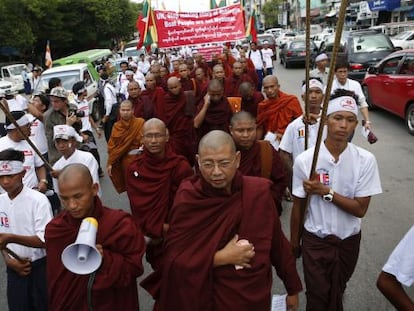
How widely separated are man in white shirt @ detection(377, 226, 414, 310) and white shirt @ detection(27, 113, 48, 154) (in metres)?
4.22

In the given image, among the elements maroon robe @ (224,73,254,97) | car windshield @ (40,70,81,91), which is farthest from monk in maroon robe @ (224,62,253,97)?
car windshield @ (40,70,81,91)

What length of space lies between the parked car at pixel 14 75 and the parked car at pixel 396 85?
1915cm

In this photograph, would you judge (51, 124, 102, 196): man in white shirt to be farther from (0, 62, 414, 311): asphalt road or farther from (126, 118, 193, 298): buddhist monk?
(0, 62, 414, 311): asphalt road

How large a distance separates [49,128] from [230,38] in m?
A: 6.64

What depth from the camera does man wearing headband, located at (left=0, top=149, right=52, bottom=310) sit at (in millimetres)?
2762

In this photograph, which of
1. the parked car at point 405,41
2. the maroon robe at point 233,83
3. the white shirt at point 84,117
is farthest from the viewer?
the parked car at point 405,41

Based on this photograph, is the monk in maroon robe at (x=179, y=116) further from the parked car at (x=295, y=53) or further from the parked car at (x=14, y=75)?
the parked car at (x=14, y=75)

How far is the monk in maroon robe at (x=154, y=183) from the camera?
327 cm

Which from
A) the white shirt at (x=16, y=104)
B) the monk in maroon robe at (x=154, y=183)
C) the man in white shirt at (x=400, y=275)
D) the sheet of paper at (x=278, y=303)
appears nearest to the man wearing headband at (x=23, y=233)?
the monk in maroon robe at (x=154, y=183)

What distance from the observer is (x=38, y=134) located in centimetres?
511

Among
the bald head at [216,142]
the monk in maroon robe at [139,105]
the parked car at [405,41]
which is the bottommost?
the parked car at [405,41]

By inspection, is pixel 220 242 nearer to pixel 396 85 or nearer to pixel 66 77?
pixel 396 85

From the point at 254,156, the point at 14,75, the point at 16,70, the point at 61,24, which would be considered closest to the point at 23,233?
the point at 254,156

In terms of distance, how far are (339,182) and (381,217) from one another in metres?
2.72
